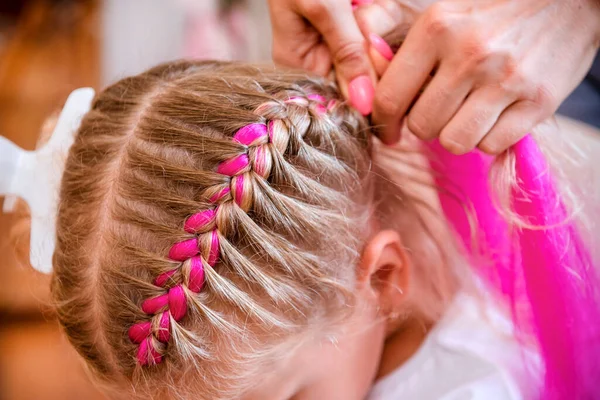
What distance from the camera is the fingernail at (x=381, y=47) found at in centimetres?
73

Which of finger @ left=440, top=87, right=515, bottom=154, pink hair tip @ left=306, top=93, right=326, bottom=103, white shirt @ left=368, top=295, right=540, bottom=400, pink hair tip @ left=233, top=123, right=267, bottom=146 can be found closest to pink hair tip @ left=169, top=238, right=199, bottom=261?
pink hair tip @ left=233, top=123, right=267, bottom=146

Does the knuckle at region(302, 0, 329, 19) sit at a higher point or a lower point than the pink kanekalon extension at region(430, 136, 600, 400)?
higher

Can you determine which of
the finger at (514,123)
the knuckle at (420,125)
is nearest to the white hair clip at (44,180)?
the knuckle at (420,125)

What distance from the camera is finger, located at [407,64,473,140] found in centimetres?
67

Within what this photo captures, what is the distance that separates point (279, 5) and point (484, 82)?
0.99 ft

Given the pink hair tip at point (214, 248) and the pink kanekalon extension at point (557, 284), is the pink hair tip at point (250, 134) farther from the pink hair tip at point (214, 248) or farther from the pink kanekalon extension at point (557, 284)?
the pink kanekalon extension at point (557, 284)

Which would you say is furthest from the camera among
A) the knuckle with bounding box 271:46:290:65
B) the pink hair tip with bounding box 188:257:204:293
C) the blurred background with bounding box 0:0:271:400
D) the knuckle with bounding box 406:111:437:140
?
the blurred background with bounding box 0:0:271:400

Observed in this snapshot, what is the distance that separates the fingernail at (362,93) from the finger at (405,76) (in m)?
0.01

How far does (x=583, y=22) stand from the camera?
0.71m

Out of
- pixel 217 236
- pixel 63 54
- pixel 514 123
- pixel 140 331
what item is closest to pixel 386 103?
pixel 514 123

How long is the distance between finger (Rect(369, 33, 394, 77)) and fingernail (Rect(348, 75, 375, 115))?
0.02m

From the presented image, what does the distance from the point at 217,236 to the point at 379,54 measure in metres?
0.31

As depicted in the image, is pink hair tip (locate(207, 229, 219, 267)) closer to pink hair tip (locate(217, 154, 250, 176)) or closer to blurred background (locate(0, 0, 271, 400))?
pink hair tip (locate(217, 154, 250, 176))

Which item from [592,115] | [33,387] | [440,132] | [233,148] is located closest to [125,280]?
[233,148]
